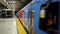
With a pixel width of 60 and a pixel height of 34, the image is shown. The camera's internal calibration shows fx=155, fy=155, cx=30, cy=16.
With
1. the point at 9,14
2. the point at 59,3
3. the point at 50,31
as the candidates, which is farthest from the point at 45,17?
the point at 9,14

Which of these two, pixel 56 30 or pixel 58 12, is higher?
pixel 58 12

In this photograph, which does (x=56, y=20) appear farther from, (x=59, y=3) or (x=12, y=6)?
(x=12, y=6)

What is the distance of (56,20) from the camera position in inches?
65.4

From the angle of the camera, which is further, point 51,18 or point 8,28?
point 8,28

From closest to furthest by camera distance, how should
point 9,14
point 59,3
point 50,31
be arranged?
point 59,3 → point 50,31 → point 9,14

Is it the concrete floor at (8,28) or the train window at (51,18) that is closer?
the train window at (51,18)

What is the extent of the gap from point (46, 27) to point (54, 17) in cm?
23

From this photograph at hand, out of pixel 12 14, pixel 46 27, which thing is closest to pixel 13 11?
pixel 12 14

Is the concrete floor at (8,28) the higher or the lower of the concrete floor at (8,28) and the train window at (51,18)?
the lower

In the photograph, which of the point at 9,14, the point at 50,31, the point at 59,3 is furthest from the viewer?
the point at 9,14

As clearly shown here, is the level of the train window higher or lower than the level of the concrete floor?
higher

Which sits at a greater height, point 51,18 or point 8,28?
point 51,18

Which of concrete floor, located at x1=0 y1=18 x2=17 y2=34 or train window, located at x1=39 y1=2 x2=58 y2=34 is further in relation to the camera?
concrete floor, located at x1=0 y1=18 x2=17 y2=34

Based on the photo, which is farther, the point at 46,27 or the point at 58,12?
the point at 46,27
